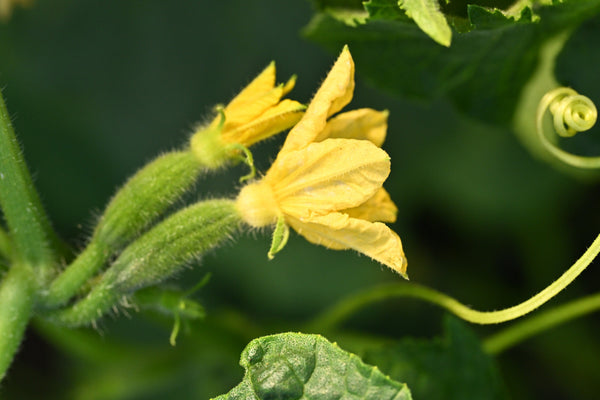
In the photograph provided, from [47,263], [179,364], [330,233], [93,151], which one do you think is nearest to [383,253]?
[330,233]

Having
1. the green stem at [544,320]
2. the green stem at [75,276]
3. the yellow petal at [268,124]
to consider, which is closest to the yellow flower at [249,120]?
the yellow petal at [268,124]

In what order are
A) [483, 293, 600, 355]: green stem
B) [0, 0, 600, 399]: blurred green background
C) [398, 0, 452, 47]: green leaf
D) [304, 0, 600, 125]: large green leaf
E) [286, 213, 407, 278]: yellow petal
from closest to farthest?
[398, 0, 452, 47]: green leaf, [286, 213, 407, 278]: yellow petal, [304, 0, 600, 125]: large green leaf, [483, 293, 600, 355]: green stem, [0, 0, 600, 399]: blurred green background

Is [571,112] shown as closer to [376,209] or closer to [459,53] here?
[459,53]

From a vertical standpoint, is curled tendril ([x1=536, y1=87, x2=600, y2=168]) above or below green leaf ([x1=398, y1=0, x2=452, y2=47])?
below

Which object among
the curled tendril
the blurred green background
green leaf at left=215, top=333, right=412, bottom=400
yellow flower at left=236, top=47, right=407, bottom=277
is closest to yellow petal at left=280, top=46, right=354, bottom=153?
yellow flower at left=236, top=47, right=407, bottom=277

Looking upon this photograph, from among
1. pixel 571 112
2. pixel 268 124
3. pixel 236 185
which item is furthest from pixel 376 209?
pixel 236 185

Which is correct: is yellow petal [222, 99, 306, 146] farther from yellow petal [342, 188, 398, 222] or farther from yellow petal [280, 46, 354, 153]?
yellow petal [342, 188, 398, 222]

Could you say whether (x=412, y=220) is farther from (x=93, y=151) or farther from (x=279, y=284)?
(x=93, y=151)
